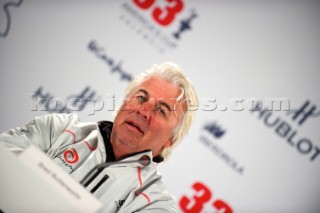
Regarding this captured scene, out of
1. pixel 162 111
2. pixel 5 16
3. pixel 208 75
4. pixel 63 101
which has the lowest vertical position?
pixel 63 101

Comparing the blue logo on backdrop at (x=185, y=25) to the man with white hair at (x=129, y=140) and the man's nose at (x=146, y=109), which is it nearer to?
the man with white hair at (x=129, y=140)

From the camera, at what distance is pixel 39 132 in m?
1.20

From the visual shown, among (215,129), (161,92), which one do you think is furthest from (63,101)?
(215,129)

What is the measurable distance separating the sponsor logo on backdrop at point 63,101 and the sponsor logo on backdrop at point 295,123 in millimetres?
871

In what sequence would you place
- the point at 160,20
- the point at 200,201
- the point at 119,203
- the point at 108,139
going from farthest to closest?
1. the point at 160,20
2. the point at 200,201
3. the point at 108,139
4. the point at 119,203

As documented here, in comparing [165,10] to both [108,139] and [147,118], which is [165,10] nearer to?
[147,118]

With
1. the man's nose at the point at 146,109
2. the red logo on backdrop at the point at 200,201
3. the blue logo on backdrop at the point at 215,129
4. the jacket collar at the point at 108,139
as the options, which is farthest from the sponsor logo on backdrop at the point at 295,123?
the jacket collar at the point at 108,139

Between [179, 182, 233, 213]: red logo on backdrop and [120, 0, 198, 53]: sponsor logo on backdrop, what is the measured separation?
75 cm

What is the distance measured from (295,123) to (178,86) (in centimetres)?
66

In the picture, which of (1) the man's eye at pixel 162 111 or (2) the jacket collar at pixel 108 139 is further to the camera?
(1) the man's eye at pixel 162 111

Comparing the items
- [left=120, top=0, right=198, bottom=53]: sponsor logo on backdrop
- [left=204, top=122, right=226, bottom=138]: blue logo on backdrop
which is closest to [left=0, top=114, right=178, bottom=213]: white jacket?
[left=204, top=122, right=226, bottom=138]: blue logo on backdrop

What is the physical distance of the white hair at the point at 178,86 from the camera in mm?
1363

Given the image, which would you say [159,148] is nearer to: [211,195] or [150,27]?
[211,195]

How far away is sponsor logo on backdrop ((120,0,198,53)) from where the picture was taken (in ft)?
5.14
